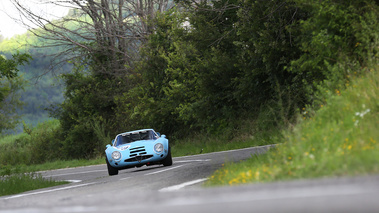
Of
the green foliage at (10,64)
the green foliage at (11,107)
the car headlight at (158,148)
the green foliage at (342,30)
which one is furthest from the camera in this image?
the green foliage at (11,107)

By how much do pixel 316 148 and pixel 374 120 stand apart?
4.27 feet

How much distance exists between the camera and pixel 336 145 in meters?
7.30

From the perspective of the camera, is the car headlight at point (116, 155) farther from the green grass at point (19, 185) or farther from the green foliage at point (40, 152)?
the green foliage at point (40, 152)

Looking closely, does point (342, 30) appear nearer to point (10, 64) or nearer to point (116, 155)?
point (116, 155)

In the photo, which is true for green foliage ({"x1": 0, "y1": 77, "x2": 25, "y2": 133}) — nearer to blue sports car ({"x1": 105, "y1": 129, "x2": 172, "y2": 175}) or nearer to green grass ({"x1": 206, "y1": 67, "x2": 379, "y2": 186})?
blue sports car ({"x1": 105, "y1": 129, "x2": 172, "y2": 175})

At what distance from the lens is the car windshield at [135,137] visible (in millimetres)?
16797

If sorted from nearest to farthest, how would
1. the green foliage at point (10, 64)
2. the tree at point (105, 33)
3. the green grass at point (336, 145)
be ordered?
the green grass at point (336, 145) → the green foliage at point (10, 64) → the tree at point (105, 33)

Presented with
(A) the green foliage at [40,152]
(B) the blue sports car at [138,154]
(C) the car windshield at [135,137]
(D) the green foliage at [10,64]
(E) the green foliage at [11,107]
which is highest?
(E) the green foliage at [11,107]

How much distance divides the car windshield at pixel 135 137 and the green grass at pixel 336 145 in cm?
732

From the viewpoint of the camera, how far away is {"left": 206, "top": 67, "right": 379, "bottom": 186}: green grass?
5.95 m

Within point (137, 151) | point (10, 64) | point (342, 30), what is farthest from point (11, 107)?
point (342, 30)

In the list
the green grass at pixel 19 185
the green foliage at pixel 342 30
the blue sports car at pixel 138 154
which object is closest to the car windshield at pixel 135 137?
the blue sports car at pixel 138 154

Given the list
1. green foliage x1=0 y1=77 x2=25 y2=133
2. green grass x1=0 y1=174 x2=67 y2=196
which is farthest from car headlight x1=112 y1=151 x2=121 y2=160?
green foliage x1=0 y1=77 x2=25 y2=133

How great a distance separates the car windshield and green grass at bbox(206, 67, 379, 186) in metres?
7.32
